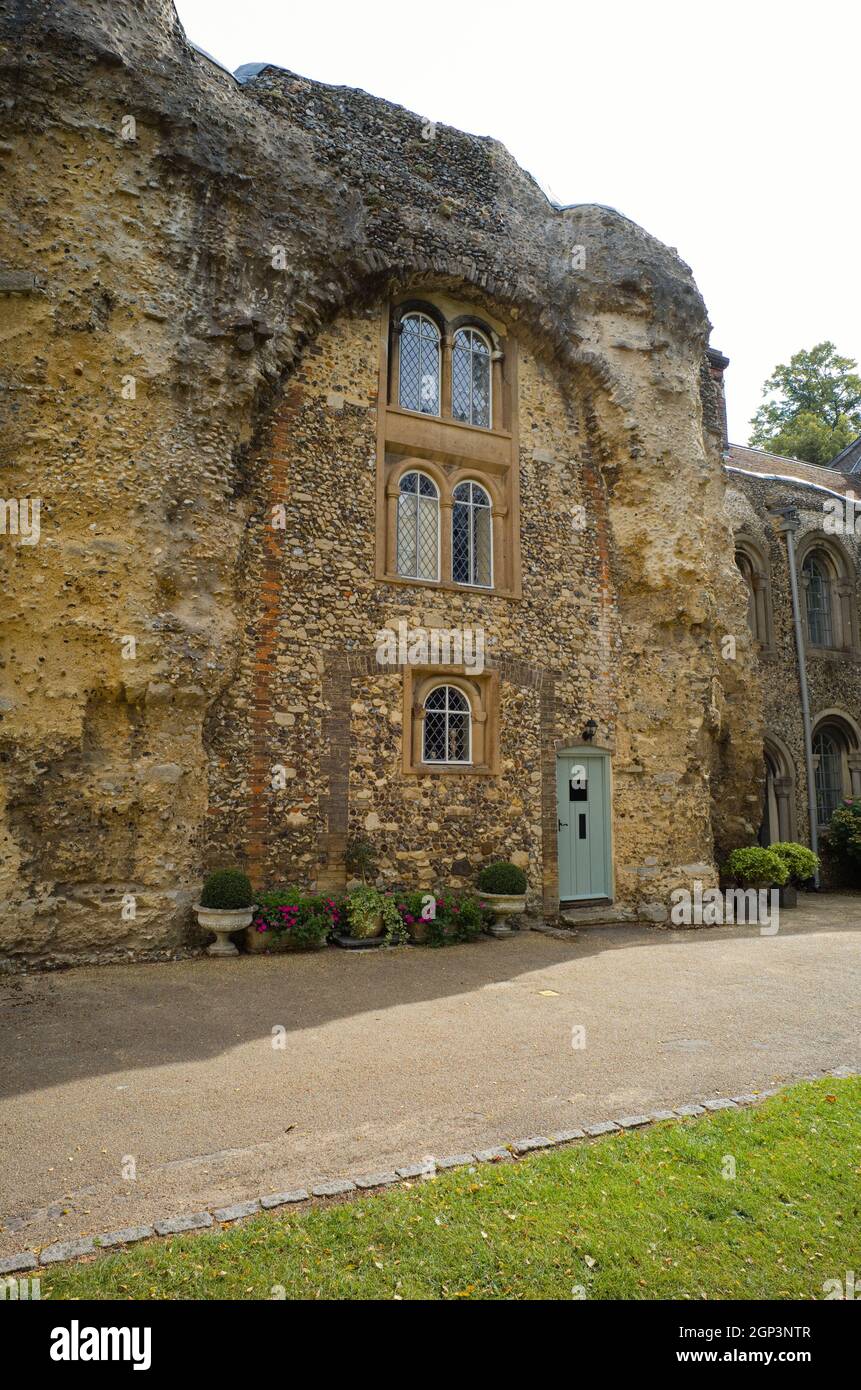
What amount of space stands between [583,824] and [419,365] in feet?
25.9

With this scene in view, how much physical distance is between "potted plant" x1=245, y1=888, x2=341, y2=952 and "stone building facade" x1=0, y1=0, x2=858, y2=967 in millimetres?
539

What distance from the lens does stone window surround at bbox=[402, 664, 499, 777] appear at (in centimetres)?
1169

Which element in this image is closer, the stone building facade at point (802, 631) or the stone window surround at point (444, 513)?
the stone window surround at point (444, 513)

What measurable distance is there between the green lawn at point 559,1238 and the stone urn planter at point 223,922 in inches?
229

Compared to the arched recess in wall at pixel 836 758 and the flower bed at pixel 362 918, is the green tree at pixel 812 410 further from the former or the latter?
the flower bed at pixel 362 918

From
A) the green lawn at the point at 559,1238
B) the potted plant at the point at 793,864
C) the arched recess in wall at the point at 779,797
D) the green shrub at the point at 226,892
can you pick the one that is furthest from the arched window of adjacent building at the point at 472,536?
the green lawn at the point at 559,1238

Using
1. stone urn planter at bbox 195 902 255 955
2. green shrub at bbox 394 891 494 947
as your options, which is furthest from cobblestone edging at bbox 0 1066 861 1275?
green shrub at bbox 394 891 494 947

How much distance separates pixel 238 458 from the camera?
10.7m

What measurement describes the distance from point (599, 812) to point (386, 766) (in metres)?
4.01

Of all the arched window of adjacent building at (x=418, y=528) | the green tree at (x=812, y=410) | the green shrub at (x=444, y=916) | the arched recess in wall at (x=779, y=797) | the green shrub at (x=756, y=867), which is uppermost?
the green tree at (x=812, y=410)

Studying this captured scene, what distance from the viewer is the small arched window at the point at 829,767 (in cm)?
1962

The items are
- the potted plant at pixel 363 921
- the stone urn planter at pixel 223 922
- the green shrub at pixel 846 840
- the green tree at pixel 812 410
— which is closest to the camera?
the stone urn planter at pixel 223 922

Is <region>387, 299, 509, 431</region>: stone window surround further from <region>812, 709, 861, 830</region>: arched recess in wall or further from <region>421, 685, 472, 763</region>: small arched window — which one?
<region>812, 709, 861, 830</region>: arched recess in wall

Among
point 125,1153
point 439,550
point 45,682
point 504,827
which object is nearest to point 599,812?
point 504,827
